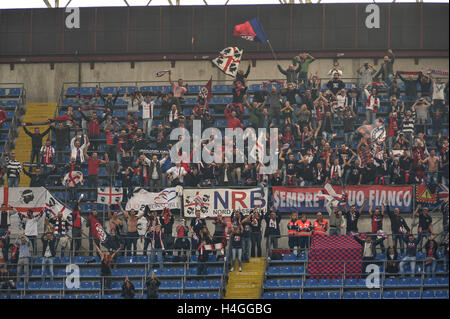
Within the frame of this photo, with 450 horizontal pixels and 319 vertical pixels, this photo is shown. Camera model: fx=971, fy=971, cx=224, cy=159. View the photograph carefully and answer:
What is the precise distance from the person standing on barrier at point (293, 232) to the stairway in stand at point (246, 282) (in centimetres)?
121

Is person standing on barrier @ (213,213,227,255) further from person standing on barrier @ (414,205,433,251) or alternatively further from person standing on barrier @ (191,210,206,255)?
person standing on barrier @ (414,205,433,251)

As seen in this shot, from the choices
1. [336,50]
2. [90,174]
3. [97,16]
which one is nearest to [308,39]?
[336,50]

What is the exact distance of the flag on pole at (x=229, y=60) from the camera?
3972 centimetres

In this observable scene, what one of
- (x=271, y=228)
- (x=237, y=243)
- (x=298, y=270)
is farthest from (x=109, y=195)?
(x=298, y=270)

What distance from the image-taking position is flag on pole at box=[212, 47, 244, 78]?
130 ft

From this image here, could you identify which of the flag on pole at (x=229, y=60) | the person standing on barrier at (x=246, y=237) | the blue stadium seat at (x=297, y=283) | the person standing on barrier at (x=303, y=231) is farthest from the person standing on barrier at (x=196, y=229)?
the flag on pole at (x=229, y=60)

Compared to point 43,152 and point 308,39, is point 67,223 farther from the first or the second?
point 308,39

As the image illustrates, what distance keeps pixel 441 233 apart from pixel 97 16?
63.2ft

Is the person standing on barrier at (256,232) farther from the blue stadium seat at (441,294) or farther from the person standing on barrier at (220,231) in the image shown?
the blue stadium seat at (441,294)

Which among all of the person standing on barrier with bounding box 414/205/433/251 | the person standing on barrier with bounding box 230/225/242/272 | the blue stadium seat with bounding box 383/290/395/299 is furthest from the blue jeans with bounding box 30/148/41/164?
the person standing on barrier with bounding box 414/205/433/251

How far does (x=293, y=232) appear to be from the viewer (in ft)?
107

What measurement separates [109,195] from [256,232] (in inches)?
234

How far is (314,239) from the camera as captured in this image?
105 feet

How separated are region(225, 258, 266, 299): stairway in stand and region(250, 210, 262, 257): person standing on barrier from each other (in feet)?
1.80
